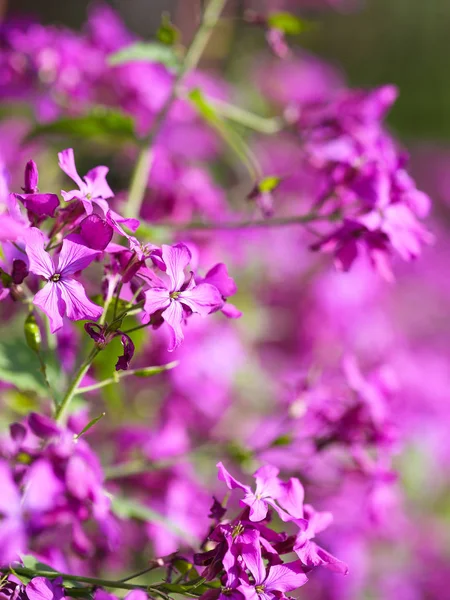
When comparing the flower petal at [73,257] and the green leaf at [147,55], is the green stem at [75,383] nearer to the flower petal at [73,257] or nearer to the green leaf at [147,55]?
the flower petal at [73,257]

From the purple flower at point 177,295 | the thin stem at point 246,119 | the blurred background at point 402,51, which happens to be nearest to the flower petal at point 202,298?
the purple flower at point 177,295

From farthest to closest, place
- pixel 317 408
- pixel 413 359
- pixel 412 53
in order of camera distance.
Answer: pixel 412 53
pixel 413 359
pixel 317 408

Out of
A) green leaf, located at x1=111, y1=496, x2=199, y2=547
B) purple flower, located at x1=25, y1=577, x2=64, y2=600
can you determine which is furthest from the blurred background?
purple flower, located at x1=25, y1=577, x2=64, y2=600

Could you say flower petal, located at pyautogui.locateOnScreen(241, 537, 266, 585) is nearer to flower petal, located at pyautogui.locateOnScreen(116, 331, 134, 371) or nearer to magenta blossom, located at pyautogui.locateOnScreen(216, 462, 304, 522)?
magenta blossom, located at pyautogui.locateOnScreen(216, 462, 304, 522)

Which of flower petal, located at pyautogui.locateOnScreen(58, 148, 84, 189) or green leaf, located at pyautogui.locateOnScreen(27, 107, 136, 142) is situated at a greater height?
flower petal, located at pyautogui.locateOnScreen(58, 148, 84, 189)

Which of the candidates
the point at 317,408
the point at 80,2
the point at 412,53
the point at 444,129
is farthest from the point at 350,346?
the point at 412,53

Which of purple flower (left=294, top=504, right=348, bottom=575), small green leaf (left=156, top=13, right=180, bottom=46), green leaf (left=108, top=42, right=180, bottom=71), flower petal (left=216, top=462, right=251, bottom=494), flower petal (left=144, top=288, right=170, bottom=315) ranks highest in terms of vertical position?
small green leaf (left=156, top=13, right=180, bottom=46)

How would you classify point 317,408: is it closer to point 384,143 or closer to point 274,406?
point 384,143

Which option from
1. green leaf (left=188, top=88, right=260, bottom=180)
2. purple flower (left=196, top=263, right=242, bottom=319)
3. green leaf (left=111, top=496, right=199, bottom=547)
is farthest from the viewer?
green leaf (left=188, top=88, right=260, bottom=180)
